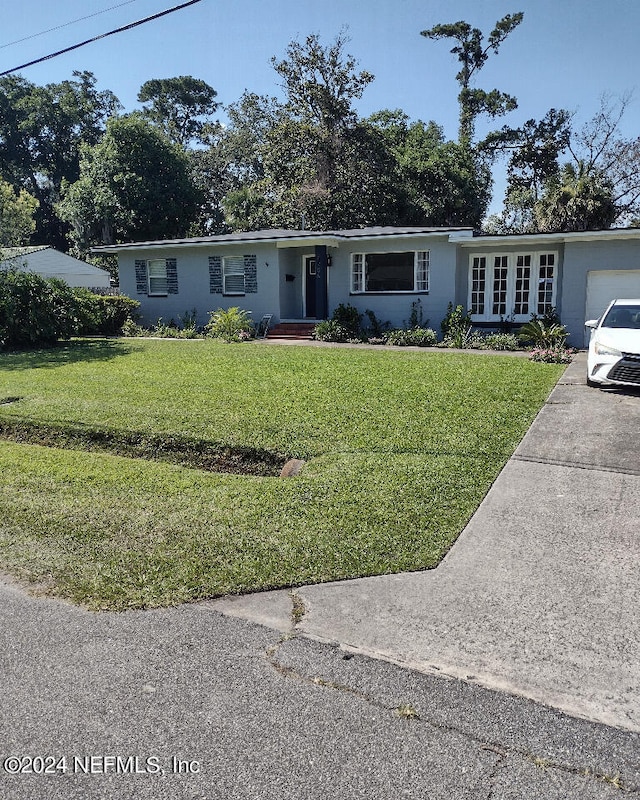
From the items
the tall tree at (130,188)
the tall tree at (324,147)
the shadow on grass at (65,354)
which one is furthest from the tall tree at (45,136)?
the shadow on grass at (65,354)

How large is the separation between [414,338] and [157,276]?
1062cm

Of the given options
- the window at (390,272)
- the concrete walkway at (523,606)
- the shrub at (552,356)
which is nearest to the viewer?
the concrete walkway at (523,606)

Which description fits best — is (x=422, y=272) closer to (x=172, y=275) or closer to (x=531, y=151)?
(x=172, y=275)

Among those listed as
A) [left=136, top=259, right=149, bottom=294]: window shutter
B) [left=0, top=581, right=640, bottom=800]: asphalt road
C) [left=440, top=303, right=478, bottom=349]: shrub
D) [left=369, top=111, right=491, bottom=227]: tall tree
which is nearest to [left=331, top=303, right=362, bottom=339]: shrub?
[left=440, top=303, right=478, bottom=349]: shrub

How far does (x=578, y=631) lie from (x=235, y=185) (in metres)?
45.7

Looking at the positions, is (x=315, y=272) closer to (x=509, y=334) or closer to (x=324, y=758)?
(x=509, y=334)

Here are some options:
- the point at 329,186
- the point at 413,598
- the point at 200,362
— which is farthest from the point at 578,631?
the point at 329,186

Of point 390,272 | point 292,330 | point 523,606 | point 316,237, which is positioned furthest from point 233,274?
point 523,606

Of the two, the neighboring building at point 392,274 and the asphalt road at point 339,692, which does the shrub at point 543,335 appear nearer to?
the neighboring building at point 392,274

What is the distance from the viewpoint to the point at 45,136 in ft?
158

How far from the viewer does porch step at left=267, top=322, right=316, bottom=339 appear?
19.0 meters

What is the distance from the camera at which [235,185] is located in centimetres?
4478

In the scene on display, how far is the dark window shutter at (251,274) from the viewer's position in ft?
66.1

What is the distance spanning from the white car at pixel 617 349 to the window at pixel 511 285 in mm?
6931
